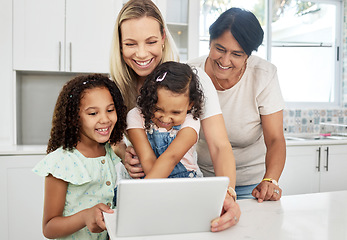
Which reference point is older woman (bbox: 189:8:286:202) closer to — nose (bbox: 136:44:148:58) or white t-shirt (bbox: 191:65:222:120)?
white t-shirt (bbox: 191:65:222:120)

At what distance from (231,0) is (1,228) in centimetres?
A: 294

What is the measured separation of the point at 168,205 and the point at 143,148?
0.48 meters

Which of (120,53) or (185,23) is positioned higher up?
(185,23)

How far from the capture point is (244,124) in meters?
1.57

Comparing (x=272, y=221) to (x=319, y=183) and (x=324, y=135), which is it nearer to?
(x=319, y=183)

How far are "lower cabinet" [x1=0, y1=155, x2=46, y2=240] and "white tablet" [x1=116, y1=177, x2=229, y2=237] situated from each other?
1920 millimetres

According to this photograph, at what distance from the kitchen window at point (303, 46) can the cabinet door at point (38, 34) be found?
1.48 m

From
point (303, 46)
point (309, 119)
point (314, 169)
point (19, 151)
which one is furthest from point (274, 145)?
point (303, 46)

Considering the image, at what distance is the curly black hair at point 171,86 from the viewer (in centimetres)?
114

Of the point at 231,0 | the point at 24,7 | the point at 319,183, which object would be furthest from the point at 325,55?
the point at 24,7

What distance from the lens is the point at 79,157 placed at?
46.0 inches

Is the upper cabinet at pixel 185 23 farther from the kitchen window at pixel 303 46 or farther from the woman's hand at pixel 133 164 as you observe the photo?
the woman's hand at pixel 133 164

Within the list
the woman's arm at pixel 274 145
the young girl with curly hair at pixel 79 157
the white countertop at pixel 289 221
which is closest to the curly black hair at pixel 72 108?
the young girl with curly hair at pixel 79 157

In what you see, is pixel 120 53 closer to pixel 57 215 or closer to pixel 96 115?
pixel 96 115
